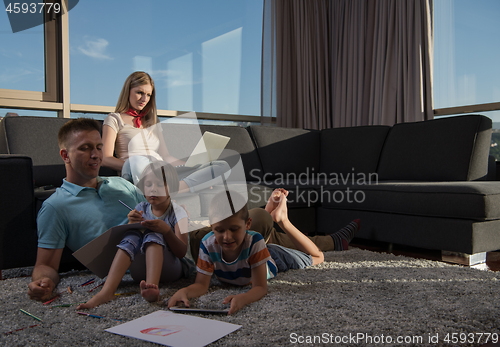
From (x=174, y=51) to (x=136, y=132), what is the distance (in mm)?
1682

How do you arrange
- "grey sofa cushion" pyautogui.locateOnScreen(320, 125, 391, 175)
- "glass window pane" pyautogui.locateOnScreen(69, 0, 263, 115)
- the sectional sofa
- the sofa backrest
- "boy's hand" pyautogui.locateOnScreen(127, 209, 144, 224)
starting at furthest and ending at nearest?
1. "glass window pane" pyautogui.locateOnScreen(69, 0, 263, 115)
2. "grey sofa cushion" pyautogui.locateOnScreen(320, 125, 391, 175)
3. the sofa backrest
4. the sectional sofa
5. "boy's hand" pyautogui.locateOnScreen(127, 209, 144, 224)

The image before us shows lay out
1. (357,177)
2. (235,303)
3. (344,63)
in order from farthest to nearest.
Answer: (344,63) < (357,177) < (235,303)

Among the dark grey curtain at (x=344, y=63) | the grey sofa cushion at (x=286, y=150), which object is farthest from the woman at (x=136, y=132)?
the dark grey curtain at (x=344, y=63)

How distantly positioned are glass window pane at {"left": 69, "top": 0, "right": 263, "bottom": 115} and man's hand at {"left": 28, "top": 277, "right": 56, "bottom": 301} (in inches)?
89.9

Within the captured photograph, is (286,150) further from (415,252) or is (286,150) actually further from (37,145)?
(37,145)

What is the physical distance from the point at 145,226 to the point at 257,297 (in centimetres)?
40

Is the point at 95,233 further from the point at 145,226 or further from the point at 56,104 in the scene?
the point at 56,104

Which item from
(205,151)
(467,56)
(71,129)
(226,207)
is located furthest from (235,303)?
(467,56)

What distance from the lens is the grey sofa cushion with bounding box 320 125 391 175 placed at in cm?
277

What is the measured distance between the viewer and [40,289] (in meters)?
1.14

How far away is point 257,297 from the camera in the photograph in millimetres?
1127

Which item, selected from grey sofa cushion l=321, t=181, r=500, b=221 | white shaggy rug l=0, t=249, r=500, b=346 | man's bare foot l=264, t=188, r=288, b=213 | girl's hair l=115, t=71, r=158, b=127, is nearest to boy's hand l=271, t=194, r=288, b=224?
man's bare foot l=264, t=188, r=288, b=213

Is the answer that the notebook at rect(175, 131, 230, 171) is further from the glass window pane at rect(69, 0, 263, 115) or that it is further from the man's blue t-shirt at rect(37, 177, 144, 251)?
the glass window pane at rect(69, 0, 263, 115)

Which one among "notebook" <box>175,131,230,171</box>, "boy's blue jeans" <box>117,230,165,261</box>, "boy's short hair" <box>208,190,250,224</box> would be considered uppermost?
"notebook" <box>175,131,230,171</box>
